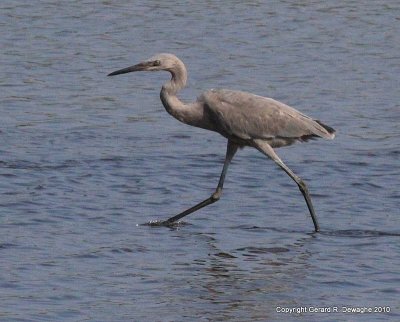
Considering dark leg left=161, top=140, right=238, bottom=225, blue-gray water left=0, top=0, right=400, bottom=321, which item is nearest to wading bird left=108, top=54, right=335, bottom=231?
dark leg left=161, top=140, right=238, bottom=225

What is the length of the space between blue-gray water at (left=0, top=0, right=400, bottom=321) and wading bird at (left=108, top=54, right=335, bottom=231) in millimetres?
575

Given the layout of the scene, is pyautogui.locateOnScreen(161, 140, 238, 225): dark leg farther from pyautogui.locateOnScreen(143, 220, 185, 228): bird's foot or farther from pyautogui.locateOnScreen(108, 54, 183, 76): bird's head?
pyautogui.locateOnScreen(108, 54, 183, 76): bird's head

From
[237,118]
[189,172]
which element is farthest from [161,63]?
[189,172]

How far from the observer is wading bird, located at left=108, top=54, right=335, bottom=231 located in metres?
11.3

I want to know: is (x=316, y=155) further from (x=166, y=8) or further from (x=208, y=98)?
(x=166, y=8)

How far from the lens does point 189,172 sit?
12.9 m

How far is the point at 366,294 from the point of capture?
9.13 metres

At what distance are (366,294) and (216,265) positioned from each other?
1.31 meters

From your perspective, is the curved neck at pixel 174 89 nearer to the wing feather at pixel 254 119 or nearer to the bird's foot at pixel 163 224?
the wing feather at pixel 254 119

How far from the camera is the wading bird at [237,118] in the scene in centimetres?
1134

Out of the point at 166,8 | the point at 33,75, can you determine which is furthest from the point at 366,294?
the point at 166,8

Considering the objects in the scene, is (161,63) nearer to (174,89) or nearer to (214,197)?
(174,89)

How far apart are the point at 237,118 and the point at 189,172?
1739 mm

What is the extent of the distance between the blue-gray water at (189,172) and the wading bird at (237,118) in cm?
58
